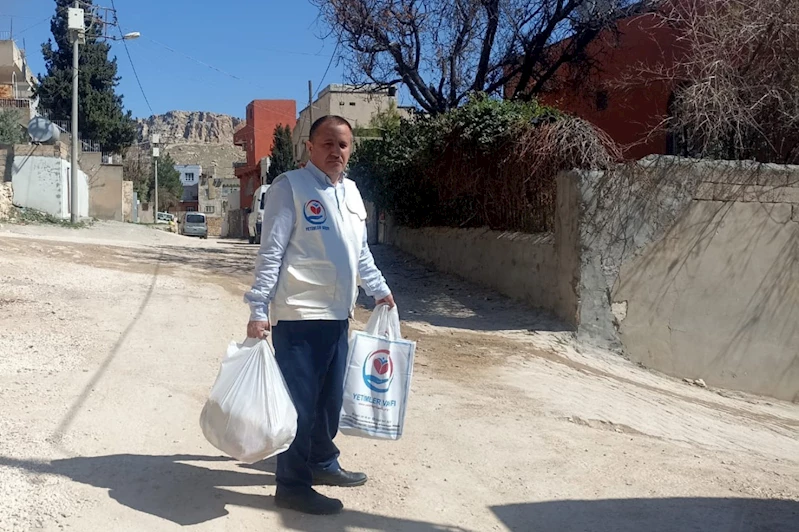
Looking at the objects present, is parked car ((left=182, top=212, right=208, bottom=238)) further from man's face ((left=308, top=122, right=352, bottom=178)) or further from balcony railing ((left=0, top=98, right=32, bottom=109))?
man's face ((left=308, top=122, right=352, bottom=178))

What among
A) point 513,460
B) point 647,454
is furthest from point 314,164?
point 647,454

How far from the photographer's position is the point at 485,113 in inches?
405

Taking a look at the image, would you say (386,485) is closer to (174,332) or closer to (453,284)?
(174,332)

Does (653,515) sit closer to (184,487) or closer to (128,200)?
(184,487)

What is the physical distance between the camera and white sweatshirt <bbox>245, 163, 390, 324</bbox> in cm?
342

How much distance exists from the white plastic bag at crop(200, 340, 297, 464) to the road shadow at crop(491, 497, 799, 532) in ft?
4.05

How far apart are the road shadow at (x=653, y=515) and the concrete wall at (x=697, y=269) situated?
14.4 feet

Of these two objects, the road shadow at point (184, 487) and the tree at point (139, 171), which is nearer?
the road shadow at point (184, 487)

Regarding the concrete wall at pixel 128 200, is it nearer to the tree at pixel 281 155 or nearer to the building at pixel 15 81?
the building at pixel 15 81

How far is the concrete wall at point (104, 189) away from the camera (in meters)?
31.8

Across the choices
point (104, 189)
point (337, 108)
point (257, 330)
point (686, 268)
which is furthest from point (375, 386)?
point (337, 108)

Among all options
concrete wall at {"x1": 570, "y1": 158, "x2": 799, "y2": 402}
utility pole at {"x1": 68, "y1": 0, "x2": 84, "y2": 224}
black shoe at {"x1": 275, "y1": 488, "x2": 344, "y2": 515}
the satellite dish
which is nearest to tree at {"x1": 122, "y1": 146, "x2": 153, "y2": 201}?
the satellite dish

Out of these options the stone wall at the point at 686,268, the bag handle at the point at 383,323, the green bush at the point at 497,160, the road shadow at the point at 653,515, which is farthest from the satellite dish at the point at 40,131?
the road shadow at the point at 653,515

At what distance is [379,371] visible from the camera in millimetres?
3836
